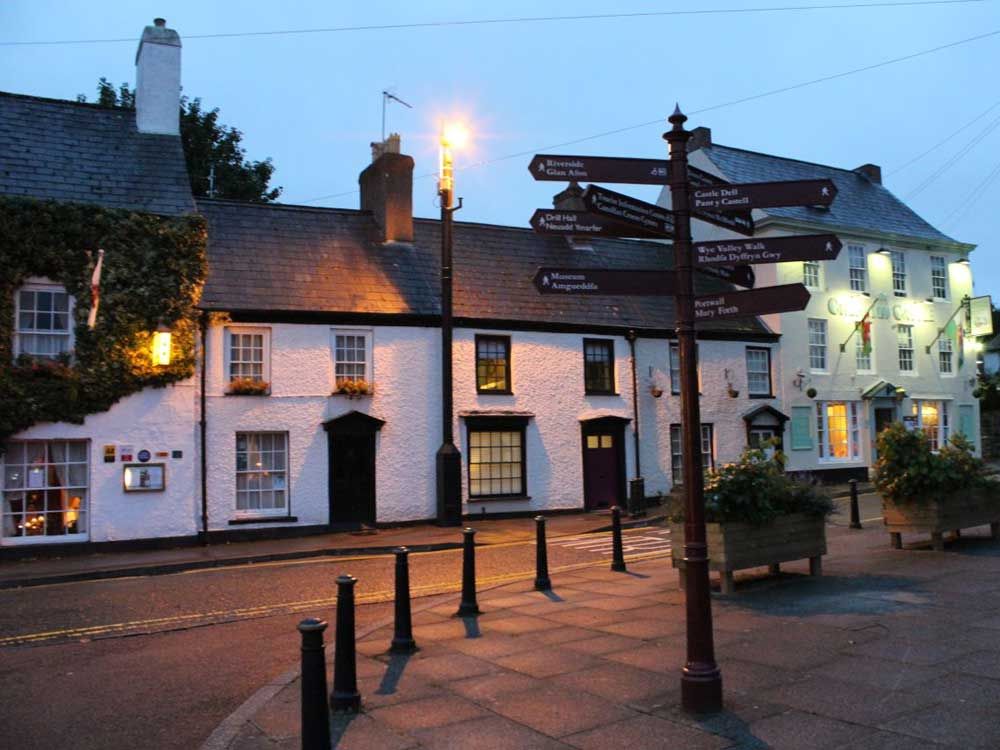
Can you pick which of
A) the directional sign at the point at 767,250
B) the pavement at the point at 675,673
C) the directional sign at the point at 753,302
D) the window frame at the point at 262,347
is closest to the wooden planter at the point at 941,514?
the pavement at the point at 675,673

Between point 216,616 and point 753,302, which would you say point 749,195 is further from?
point 216,616

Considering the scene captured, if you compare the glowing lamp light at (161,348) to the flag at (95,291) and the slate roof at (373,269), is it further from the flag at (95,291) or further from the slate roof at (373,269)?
the slate roof at (373,269)

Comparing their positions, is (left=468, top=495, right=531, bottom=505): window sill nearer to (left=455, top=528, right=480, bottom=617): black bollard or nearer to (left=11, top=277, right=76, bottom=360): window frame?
(left=11, top=277, right=76, bottom=360): window frame

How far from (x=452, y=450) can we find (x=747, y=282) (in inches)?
549

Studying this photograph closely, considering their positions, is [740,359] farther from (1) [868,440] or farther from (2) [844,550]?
(2) [844,550]

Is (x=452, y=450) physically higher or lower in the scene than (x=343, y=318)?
Result: lower

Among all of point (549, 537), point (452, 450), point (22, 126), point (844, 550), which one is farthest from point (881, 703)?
point (22, 126)

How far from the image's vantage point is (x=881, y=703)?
5.44 metres

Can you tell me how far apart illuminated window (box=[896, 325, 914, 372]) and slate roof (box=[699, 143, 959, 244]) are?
3527mm

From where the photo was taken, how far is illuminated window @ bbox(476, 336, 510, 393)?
22062 mm

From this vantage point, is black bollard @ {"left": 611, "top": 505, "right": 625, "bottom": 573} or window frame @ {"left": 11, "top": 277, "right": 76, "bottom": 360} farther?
window frame @ {"left": 11, "top": 277, "right": 76, "bottom": 360}

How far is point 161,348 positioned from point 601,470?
Result: 12038 millimetres

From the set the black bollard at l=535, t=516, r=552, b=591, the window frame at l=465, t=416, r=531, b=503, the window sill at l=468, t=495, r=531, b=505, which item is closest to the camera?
the black bollard at l=535, t=516, r=552, b=591

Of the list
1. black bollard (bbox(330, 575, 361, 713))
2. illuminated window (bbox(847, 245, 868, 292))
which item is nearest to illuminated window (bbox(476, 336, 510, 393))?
illuminated window (bbox(847, 245, 868, 292))
